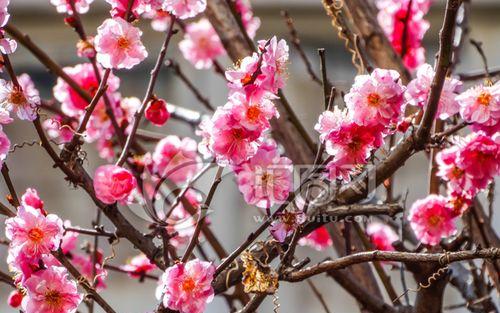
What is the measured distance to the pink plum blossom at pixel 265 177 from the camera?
1297 mm

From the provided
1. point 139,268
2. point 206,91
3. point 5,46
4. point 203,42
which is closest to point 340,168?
point 5,46

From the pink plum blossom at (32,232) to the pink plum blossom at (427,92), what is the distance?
542 millimetres

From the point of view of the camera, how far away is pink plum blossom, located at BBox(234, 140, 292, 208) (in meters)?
1.30

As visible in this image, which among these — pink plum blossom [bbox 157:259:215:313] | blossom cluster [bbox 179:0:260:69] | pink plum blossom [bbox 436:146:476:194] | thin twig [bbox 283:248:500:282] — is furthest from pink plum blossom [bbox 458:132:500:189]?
blossom cluster [bbox 179:0:260:69]

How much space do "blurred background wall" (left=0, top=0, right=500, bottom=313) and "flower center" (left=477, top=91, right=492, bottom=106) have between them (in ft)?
10.3

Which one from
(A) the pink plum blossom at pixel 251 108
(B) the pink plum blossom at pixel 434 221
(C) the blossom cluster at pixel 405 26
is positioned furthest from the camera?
(C) the blossom cluster at pixel 405 26

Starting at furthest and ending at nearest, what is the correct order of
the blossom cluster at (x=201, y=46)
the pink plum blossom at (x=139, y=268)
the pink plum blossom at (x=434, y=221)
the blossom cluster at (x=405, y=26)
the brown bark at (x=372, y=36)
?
the blossom cluster at (x=201, y=46) < the blossom cluster at (x=405, y=26) < the brown bark at (x=372, y=36) < the pink plum blossom at (x=139, y=268) < the pink plum blossom at (x=434, y=221)

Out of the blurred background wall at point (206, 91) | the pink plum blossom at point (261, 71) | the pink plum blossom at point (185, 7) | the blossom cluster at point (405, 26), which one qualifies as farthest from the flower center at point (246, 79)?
the blurred background wall at point (206, 91)

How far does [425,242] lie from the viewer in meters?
1.66

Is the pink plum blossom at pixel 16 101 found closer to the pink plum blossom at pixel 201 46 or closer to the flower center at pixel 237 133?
the flower center at pixel 237 133

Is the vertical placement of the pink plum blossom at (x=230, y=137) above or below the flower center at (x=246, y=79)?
below

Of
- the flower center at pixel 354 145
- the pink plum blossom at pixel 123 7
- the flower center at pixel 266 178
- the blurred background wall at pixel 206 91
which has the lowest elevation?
the flower center at pixel 354 145

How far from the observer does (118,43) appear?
A: 142 cm

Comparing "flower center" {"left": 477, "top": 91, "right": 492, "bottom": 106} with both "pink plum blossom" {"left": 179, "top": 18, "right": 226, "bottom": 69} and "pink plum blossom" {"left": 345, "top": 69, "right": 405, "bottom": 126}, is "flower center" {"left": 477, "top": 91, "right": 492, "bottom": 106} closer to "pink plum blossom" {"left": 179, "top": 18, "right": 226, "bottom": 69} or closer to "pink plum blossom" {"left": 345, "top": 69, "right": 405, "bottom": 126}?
"pink plum blossom" {"left": 345, "top": 69, "right": 405, "bottom": 126}
